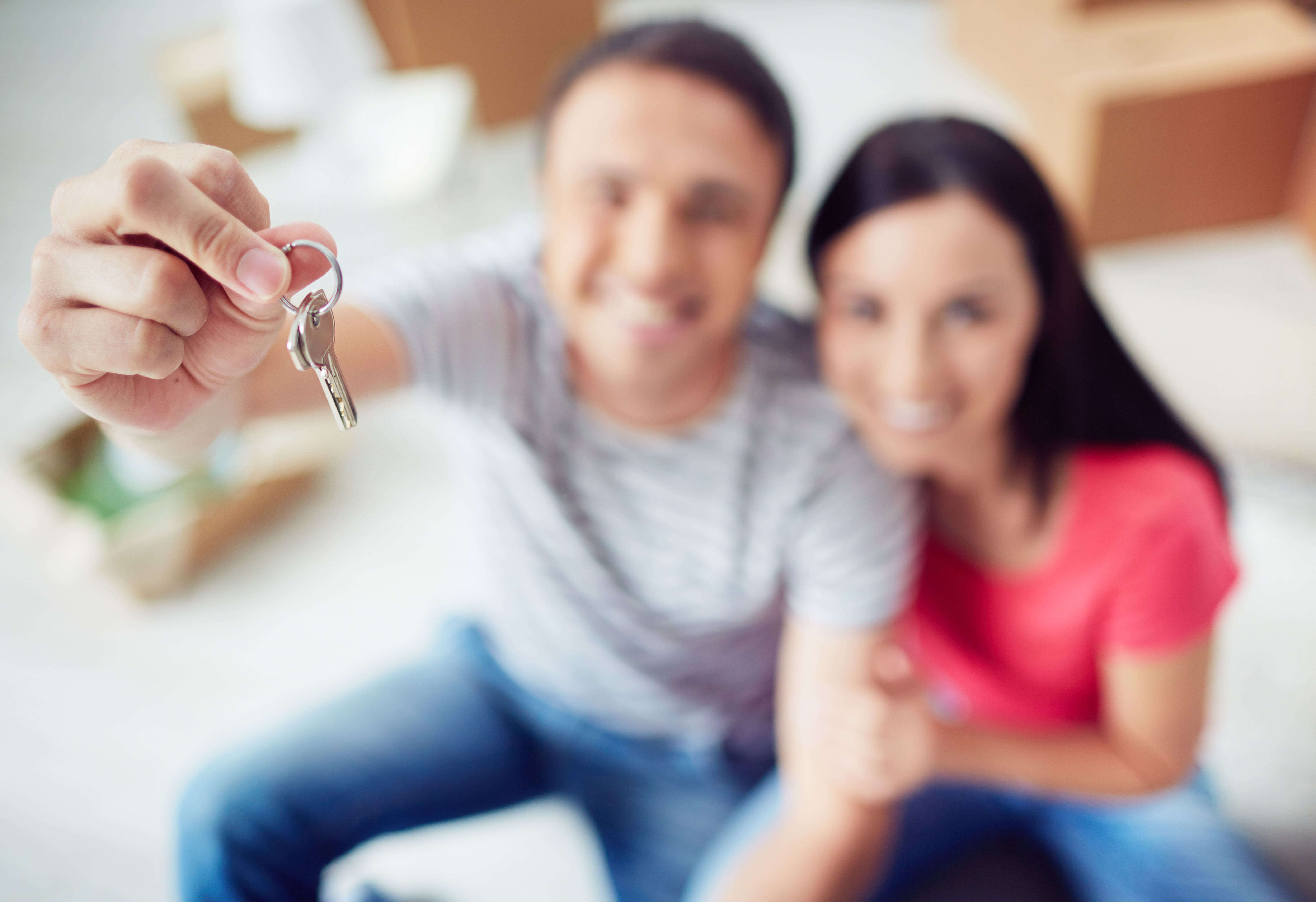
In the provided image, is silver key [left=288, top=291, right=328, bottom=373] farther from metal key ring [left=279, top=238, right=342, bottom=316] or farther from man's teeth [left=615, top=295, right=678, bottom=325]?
man's teeth [left=615, top=295, right=678, bottom=325]

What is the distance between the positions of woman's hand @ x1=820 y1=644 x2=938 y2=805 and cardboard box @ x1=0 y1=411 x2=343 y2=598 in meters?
0.87

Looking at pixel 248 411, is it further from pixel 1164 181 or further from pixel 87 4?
pixel 1164 181

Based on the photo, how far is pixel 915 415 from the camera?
0.75 meters

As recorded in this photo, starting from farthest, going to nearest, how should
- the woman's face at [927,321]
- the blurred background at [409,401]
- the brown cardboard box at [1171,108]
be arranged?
the brown cardboard box at [1171,108], the blurred background at [409,401], the woman's face at [927,321]

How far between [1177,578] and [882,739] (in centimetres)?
28

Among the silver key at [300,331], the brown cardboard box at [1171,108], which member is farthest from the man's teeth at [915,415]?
the brown cardboard box at [1171,108]

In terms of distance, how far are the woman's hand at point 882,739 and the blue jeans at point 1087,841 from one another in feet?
0.44

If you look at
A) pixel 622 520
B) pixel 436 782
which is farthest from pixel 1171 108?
pixel 436 782

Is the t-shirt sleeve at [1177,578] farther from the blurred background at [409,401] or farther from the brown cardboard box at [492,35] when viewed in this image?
the brown cardboard box at [492,35]

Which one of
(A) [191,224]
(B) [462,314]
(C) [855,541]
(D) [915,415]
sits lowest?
(C) [855,541]

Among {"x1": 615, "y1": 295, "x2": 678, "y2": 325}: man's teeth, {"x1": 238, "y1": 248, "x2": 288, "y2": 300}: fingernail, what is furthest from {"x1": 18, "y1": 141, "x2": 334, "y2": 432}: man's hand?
{"x1": 615, "y1": 295, "x2": 678, "y2": 325}: man's teeth

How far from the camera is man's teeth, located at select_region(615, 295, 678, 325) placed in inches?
29.5

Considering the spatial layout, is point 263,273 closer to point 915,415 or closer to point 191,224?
point 191,224

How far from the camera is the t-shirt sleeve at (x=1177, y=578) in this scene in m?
0.80
